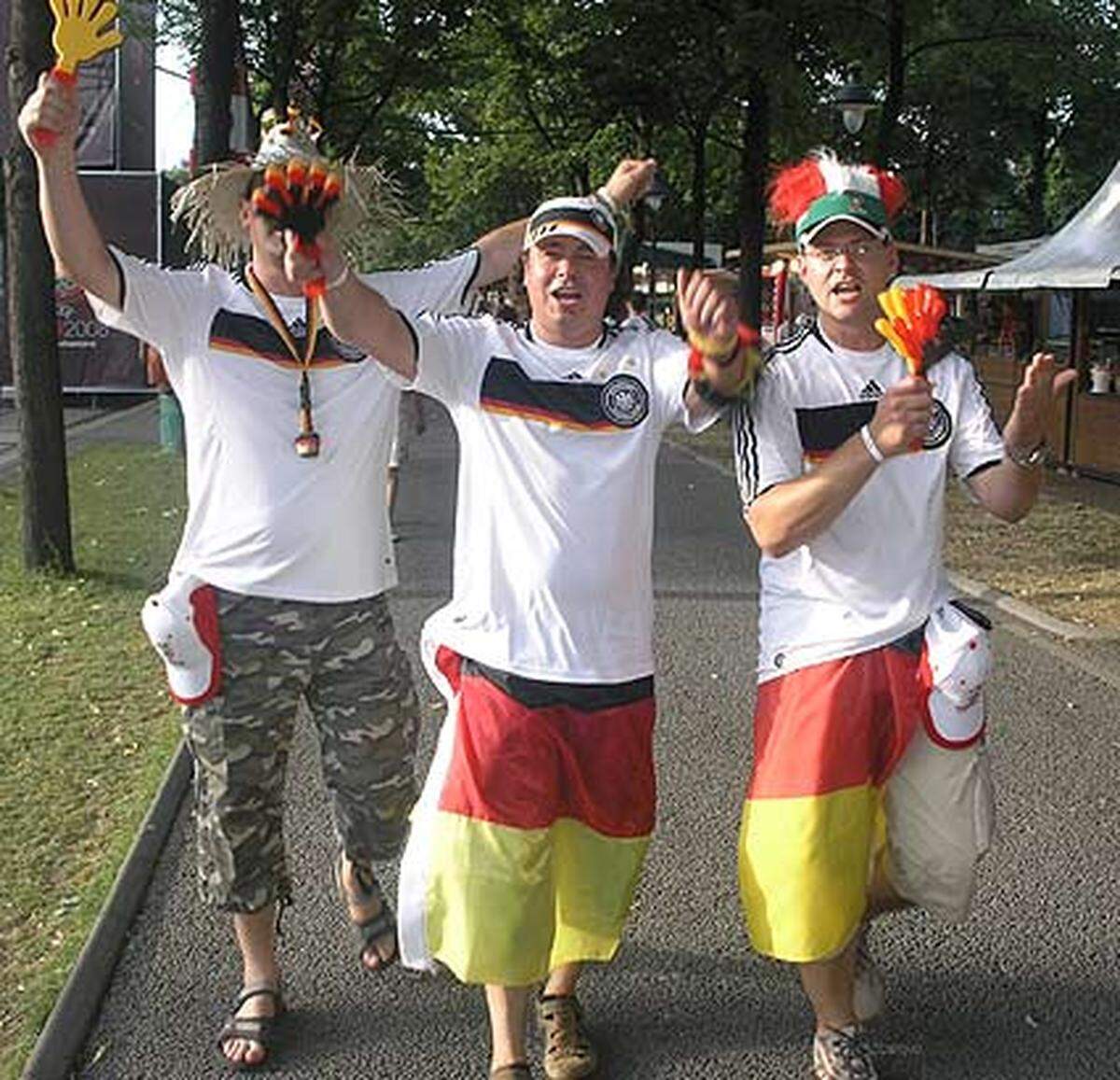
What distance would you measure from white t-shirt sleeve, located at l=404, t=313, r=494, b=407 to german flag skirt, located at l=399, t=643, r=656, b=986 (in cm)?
55

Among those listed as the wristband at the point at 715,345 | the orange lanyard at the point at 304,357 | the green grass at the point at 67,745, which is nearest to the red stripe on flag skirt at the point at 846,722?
the wristband at the point at 715,345

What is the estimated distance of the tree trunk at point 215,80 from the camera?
11391mm

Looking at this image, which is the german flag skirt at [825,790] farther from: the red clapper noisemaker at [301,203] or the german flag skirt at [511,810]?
the red clapper noisemaker at [301,203]

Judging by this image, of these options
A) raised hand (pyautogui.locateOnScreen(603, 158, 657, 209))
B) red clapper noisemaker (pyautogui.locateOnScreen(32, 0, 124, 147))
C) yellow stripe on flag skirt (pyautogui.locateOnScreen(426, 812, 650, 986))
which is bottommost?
yellow stripe on flag skirt (pyautogui.locateOnScreen(426, 812, 650, 986))

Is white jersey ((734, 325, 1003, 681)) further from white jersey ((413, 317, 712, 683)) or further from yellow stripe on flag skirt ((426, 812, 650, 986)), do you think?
yellow stripe on flag skirt ((426, 812, 650, 986))

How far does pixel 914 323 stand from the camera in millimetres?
2742

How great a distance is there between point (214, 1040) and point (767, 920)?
4.27 feet

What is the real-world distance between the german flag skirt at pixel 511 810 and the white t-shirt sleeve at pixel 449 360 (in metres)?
0.55

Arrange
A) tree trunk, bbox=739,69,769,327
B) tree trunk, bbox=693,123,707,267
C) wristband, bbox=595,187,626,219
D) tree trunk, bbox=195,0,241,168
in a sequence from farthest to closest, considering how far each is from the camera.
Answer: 1. tree trunk, bbox=693,123,707,267
2. tree trunk, bbox=739,69,769,327
3. tree trunk, bbox=195,0,241,168
4. wristband, bbox=595,187,626,219

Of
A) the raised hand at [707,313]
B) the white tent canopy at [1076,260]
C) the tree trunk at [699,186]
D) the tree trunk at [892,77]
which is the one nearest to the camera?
the raised hand at [707,313]

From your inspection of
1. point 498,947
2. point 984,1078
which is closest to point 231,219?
point 498,947

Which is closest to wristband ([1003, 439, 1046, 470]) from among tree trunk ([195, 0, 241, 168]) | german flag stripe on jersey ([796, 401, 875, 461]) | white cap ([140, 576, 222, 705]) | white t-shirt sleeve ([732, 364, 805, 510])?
german flag stripe on jersey ([796, 401, 875, 461])

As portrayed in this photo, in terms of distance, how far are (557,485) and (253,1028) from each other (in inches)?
55.8

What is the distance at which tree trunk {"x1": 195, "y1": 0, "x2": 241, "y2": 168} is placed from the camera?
11391mm
